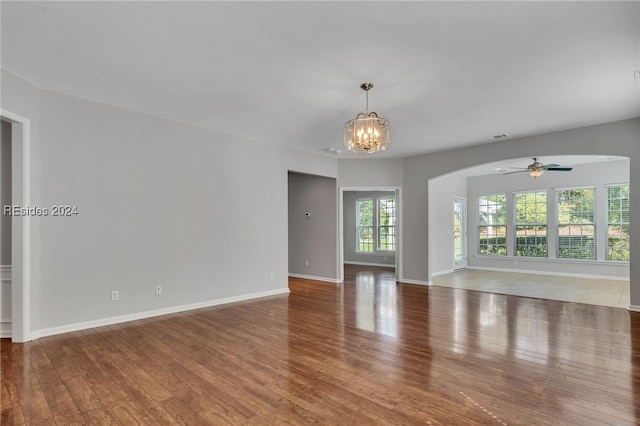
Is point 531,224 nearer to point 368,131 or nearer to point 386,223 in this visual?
point 386,223

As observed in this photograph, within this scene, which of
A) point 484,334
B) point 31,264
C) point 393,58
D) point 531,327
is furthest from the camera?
point 531,327

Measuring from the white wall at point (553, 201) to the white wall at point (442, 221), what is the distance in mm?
1063

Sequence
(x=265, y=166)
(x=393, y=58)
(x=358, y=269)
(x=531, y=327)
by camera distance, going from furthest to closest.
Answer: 1. (x=358, y=269)
2. (x=265, y=166)
3. (x=531, y=327)
4. (x=393, y=58)

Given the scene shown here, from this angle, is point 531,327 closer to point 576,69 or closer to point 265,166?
point 576,69

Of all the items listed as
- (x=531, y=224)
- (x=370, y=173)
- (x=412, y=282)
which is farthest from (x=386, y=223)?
(x=531, y=224)

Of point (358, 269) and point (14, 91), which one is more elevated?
point (14, 91)

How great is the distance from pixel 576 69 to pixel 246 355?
4420mm

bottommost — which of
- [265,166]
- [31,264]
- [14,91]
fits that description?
[31,264]

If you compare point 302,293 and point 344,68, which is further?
point 302,293

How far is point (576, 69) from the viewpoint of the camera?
11.4 ft

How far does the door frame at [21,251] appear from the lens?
3.70 meters

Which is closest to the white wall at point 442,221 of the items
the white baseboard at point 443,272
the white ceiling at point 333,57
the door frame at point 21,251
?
the white baseboard at point 443,272

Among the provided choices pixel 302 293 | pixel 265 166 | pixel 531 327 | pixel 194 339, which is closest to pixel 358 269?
pixel 302 293

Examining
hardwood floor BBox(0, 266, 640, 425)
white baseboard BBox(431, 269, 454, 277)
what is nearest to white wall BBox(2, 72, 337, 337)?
hardwood floor BBox(0, 266, 640, 425)
